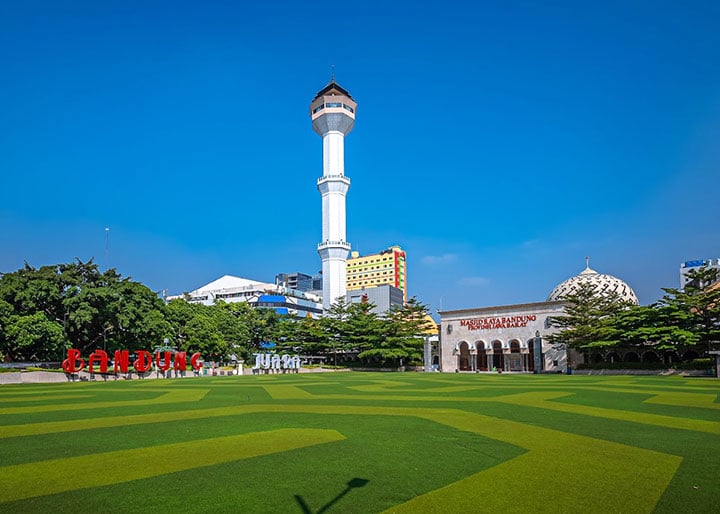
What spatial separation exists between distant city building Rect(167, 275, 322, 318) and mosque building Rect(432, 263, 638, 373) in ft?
208

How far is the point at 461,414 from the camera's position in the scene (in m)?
17.8

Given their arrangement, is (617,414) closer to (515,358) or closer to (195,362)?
(195,362)

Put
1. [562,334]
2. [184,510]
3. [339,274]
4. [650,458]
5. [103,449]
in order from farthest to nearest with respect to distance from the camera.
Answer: [339,274]
[562,334]
[103,449]
[650,458]
[184,510]

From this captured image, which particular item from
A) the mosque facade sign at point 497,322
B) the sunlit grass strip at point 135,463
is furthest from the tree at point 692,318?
the sunlit grass strip at point 135,463

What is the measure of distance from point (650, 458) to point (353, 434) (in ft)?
21.5

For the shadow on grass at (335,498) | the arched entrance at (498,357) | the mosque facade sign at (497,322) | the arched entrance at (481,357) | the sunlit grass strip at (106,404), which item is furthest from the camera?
the arched entrance at (481,357)

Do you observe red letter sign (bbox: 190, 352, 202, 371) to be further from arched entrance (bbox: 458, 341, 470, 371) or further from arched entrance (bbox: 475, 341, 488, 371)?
arched entrance (bbox: 475, 341, 488, 371)

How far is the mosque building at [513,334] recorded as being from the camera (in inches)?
2591

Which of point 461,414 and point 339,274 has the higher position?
point 339,274

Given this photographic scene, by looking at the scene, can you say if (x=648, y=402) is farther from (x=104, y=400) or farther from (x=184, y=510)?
(x=104, y=400)

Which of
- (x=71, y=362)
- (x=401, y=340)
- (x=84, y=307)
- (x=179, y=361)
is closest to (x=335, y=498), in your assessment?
(x=71, y=362)

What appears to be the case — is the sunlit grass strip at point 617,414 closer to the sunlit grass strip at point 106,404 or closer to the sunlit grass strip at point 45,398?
the sunlit grass strip at point 106,404

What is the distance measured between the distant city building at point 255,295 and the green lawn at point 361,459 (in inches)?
4459

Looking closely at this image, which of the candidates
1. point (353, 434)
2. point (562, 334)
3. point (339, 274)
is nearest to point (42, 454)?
point (353, 434)
